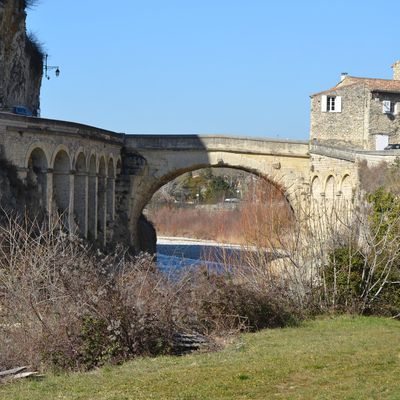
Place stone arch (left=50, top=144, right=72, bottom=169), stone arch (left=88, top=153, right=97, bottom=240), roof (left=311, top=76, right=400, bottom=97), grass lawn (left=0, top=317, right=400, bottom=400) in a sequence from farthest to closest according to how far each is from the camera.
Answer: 1. roof (left=311, top=76, right=400, bottom=97)
2. stone arch (left=88, top=153, right=97, bottom=240)
3. stone arch (left=50, top=144, right=72, bottom=169)
4. grass lawn (left=0, top=317, right=400, bottom=400)

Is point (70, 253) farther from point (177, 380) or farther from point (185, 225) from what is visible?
point (185, 225)

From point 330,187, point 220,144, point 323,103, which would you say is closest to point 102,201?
point 220,144

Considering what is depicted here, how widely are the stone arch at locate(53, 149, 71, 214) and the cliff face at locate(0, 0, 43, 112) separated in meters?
4.07

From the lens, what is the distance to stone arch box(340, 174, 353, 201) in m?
34.2

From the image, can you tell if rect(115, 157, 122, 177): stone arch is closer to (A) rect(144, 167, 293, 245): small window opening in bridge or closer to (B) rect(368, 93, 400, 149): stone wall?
(A) rect(144, 167, 293, 245): small window opening in bridge

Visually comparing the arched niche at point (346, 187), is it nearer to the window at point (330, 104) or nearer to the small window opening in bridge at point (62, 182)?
the small window opening in bridge at point (62, 182)

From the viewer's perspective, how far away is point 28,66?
4100 centimetres

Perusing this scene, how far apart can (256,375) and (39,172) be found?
56.2 feet

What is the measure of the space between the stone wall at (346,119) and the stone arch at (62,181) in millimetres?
18488

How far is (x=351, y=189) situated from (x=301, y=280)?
1491 centimetres

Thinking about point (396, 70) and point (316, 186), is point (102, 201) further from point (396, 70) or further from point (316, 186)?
point (396, 70)

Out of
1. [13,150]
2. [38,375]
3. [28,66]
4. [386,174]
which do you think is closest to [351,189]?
[386,174]

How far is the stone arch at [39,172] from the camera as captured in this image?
91.5 ft

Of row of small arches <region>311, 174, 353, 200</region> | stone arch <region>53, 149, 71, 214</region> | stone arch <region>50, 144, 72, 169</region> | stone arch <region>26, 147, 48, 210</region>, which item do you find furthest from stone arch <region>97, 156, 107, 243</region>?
row of small arches <region>311, 174, 353, 200</region>
